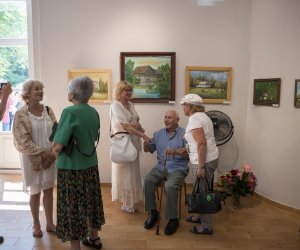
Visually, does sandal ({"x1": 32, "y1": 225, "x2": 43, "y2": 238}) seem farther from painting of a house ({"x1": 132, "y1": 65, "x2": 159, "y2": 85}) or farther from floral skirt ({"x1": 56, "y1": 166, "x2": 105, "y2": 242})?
painting of a house ({"x1": 132, "y1": 65, "x2": 159, "y2": 85})

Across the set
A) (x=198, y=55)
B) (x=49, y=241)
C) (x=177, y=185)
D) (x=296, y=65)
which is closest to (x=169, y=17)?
(x=198, y=55)

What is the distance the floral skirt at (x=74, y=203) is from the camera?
2.06 m

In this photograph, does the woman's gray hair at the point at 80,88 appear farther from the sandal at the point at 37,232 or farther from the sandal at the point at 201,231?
the sandal at the point at 201,231

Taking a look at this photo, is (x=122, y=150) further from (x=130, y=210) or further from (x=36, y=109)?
(x=36, y=109)

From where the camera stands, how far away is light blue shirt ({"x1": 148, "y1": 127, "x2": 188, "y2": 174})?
Answer: 2.91m

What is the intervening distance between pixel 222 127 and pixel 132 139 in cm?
123

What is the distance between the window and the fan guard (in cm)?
298

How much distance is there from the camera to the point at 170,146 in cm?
294

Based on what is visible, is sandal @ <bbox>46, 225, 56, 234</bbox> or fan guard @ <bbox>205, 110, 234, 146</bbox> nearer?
sandal @ <bbox>46, 225, 56, 234</bbox>

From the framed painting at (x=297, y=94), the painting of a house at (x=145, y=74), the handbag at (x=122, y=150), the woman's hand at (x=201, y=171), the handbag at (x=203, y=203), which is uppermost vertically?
the painting of a house at (x=145, y=74)

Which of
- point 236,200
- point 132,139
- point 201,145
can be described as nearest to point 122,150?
point 132,139

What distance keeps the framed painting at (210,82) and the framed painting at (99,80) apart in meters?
1.04

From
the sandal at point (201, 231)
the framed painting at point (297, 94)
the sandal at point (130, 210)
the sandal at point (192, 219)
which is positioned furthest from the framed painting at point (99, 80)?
the framed painting at point (297, 94)

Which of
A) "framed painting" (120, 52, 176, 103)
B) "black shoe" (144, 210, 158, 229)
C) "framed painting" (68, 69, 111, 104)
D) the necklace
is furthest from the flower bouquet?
the necklace
